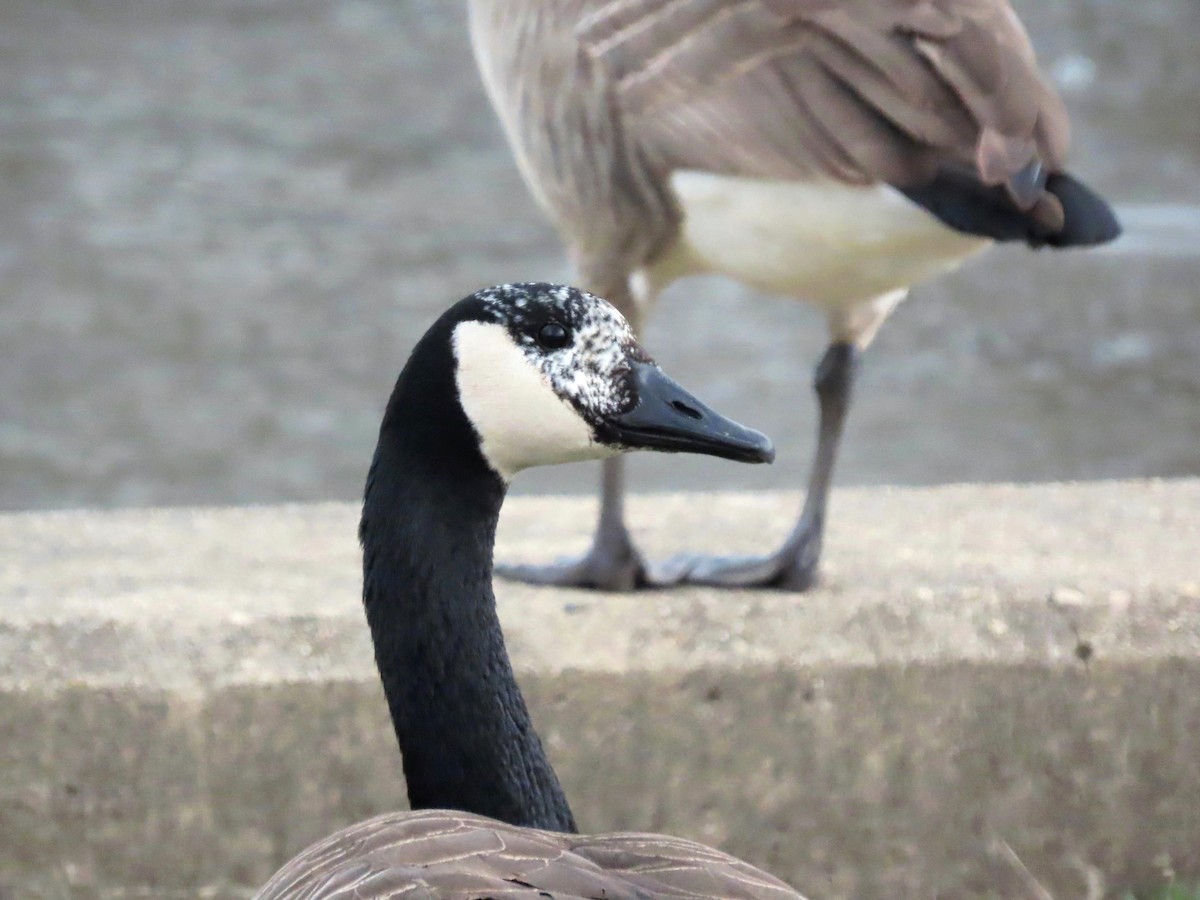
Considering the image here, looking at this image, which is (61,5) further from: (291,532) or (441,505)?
(441,505)

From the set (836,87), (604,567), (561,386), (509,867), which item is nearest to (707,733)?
(604,567)

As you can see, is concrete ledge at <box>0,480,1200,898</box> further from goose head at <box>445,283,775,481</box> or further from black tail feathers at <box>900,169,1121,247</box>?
goose head at <box>445,283,775,481</box>

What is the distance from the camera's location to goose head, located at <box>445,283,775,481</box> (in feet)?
7.59

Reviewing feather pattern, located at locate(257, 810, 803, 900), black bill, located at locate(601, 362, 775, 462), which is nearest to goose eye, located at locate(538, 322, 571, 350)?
black bill, located at locate(601, 362, 775, 462)

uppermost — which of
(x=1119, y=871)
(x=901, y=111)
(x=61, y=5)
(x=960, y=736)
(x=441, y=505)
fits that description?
(x=901, y=111)

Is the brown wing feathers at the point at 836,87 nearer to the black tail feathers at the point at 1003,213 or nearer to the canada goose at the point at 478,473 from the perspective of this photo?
the black tail feathers at the point at 1003,213

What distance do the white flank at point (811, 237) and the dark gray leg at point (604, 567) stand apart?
468 millimetres

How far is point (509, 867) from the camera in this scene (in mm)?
1807

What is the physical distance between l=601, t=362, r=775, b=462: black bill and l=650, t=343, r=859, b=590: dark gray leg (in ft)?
3.95

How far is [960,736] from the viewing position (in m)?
3.11

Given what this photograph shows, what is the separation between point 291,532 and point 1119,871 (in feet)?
6.09

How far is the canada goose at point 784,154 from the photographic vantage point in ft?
10.2

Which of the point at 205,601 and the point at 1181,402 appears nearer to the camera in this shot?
the point at 205,601

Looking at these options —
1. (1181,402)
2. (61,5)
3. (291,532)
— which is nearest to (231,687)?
(291,532)
